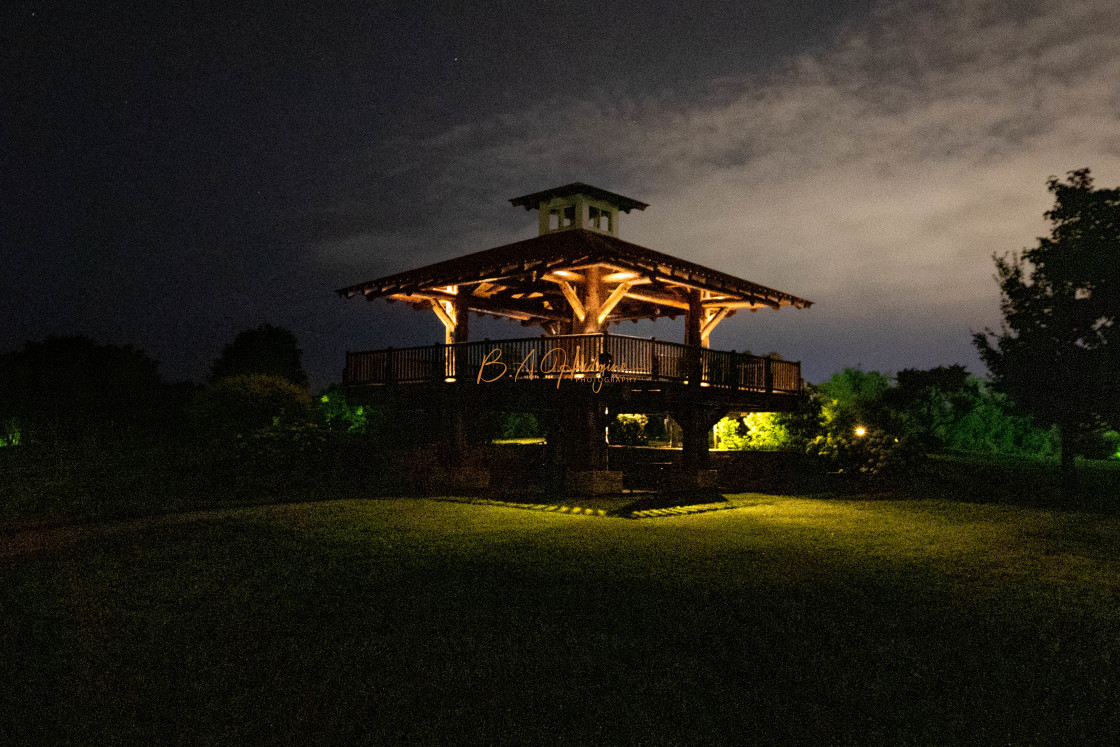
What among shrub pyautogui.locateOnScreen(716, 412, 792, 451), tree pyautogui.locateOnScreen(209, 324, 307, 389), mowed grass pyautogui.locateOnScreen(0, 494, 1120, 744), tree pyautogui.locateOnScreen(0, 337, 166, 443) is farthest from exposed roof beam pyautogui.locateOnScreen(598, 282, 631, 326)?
tree pyautogui.locateOnScreen(209, 324, 307, 389)

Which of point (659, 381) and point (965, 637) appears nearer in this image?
point (965, 637)

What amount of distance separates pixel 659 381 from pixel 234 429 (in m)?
13.0

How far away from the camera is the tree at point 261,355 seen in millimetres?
38562

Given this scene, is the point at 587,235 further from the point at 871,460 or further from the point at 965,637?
the point at 965,637

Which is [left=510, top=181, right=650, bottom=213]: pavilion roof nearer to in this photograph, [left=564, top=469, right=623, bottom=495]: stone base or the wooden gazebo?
the wooden gazebo

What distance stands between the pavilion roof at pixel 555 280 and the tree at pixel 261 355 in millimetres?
15283

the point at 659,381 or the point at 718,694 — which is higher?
the point at 659,381

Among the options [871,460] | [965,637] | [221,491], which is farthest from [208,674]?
[871,460]

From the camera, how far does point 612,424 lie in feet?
90.8

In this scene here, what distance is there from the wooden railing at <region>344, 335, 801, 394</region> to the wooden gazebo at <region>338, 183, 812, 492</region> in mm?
37

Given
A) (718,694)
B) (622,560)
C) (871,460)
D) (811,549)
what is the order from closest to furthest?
(718,694) < (622,560) < (811,549) < (871,460)

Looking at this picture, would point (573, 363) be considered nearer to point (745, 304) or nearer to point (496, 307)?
point (496, 307)

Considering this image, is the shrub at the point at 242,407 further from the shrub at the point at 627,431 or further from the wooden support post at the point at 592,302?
the shrub at the point at 627,431

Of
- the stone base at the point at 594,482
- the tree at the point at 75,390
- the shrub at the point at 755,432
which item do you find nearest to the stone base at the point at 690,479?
the stone base at the point at 594,482
